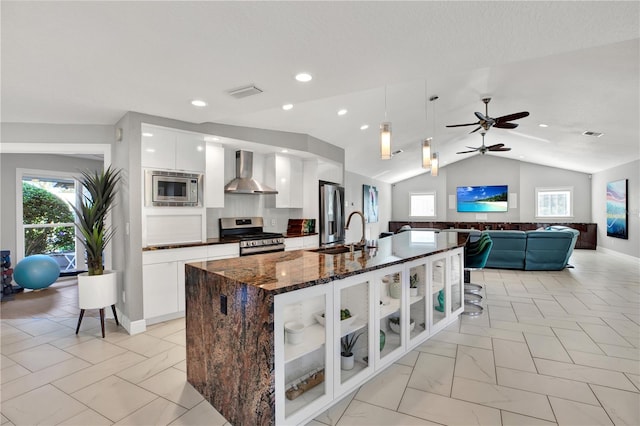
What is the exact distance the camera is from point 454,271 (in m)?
3.59

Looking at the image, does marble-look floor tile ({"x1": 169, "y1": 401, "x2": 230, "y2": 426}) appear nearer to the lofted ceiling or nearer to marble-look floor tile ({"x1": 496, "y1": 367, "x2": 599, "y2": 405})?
marble-look floor tile ({"x1": 496, "y1": 367, "x2": 599, "y2": 405})

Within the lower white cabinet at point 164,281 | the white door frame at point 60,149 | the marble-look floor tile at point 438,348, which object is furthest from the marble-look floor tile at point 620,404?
the white door frame at point 60,149

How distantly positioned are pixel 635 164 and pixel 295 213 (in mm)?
7792

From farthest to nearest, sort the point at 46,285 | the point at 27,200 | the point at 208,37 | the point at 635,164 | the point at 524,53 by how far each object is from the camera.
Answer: the point at 635,164, the point at 27,200, the point at 46,285, the point at 524,53, the point at 208,37

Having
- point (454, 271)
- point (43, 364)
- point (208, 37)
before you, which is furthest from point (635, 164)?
point (43, 364)

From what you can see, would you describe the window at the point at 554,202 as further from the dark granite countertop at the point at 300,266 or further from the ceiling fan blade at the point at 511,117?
the dark granite countertop at the point at 300,266

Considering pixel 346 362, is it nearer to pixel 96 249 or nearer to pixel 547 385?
pixel 547 385

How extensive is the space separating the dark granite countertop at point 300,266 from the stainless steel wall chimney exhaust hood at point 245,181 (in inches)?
80.8

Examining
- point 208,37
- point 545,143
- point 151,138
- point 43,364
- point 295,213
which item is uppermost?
point 545,143

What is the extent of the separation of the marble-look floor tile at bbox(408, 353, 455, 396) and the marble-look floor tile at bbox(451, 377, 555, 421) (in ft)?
0.22

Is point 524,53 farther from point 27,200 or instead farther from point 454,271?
point 27,200

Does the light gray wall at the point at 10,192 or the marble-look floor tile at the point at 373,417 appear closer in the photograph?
the marble-look floor tile at the point at 373,417

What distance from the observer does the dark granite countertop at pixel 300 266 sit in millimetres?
1787

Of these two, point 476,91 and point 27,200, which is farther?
point 27,200
